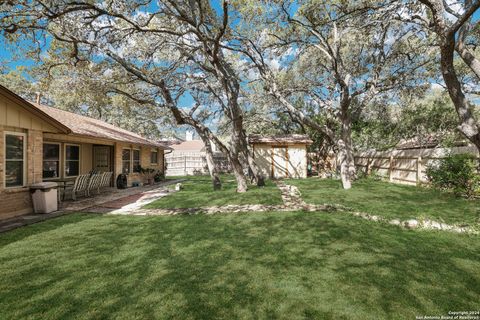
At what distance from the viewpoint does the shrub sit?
7875 millimetres

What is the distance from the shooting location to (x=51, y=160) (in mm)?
9727

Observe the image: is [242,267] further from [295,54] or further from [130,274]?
[295,54]

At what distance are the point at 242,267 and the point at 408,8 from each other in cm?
1005

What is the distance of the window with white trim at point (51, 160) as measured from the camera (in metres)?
9.51

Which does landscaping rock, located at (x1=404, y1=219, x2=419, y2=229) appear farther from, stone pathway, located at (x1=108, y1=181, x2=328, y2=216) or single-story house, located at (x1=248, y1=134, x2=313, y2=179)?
single-story house, located at (x1=248, y1=134, x2=313, y2=179)

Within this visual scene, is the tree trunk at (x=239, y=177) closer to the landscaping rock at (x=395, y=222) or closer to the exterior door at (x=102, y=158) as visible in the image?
the landscaping rock at (x=395, y=222)

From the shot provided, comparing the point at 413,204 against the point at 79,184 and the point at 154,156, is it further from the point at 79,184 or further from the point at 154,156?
the point at 154,156

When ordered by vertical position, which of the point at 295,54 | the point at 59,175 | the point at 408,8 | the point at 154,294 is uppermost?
the point at 295,54

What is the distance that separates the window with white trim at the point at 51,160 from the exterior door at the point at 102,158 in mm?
2157

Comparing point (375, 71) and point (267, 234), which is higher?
point (375, 71)

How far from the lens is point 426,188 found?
10.1m

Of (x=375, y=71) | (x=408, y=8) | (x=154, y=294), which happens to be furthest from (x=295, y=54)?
(x=154, y=294)

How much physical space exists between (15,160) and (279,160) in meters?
14.0

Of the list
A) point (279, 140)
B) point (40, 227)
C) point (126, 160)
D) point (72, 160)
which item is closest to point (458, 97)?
point (40, 227)
